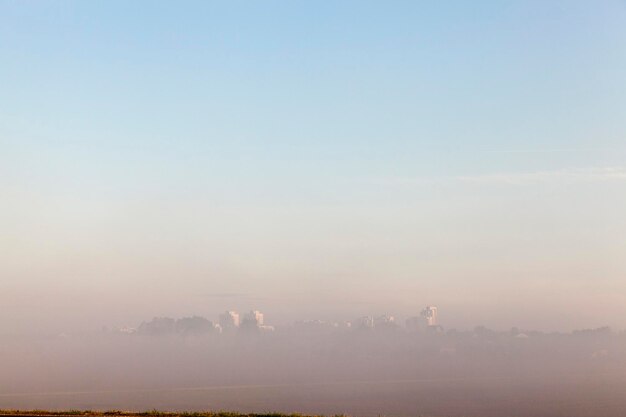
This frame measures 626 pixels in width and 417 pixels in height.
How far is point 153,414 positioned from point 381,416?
16377 mm

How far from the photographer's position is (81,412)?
51.8 m

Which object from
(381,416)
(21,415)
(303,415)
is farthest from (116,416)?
(381,416)

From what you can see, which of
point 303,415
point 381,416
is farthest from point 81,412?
point 381,416

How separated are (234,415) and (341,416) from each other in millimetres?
7452

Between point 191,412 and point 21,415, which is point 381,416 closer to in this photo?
point 191,412

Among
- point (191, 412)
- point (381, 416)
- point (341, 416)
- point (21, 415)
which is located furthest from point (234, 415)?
point (21, 415)

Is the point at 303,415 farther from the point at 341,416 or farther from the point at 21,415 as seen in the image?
the point at 21,415

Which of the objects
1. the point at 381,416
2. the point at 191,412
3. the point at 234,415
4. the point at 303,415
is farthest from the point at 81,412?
the point at 381,416

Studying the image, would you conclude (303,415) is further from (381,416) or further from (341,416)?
(381,416)

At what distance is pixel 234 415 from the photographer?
4978cm

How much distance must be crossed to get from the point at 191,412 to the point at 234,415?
3.49m

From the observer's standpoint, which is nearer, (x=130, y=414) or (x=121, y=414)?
(x=130, y=414)

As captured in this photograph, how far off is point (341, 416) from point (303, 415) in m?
2.80

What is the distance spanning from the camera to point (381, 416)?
171 ft
